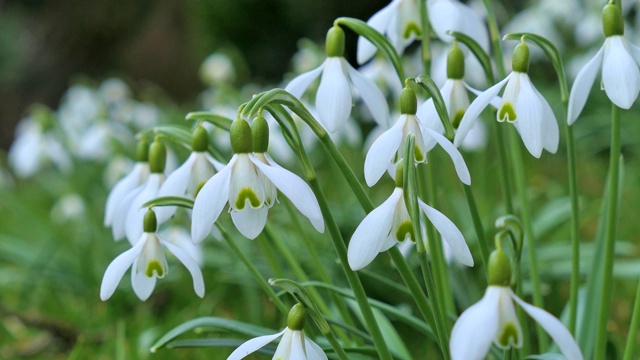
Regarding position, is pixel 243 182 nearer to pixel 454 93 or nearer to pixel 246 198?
pixel 246 198

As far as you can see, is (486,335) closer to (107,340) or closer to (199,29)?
(107,340)

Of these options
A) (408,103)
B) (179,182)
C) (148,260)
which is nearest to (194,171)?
(179,182)

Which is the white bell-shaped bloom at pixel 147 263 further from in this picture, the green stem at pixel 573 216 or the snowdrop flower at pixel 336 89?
the green stem at pixel 573 216

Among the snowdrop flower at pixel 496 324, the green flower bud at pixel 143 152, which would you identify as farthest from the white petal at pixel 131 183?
the snowdrop flower at pixel 496 324

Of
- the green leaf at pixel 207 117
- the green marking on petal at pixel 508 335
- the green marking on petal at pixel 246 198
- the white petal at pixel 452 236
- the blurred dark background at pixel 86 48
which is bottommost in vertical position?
the green marking on petal at pixel 508 335

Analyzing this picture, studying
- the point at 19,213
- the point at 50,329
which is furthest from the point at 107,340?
the point at 19,213
